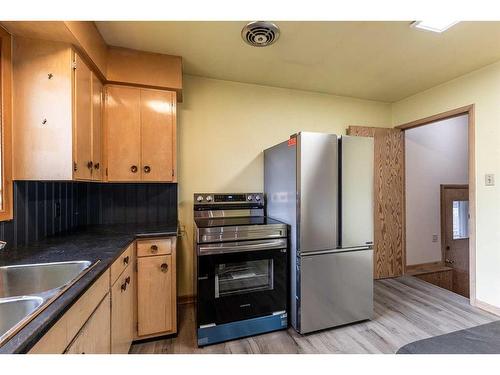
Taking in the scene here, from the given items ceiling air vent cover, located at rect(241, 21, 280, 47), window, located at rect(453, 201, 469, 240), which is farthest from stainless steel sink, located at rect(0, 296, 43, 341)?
window, located at rect(453, 201, 469, 240)

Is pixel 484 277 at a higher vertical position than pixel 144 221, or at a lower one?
lower

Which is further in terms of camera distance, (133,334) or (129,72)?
(129,72)

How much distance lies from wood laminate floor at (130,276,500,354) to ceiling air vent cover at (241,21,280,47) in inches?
91.7

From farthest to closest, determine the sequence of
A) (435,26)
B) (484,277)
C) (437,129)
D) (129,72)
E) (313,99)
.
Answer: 1. (437,129)
2. (313,99)
3. (484,277)
4. (129,72)
5. (435,26)

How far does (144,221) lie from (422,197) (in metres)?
3.55

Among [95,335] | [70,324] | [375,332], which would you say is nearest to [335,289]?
[375,332]

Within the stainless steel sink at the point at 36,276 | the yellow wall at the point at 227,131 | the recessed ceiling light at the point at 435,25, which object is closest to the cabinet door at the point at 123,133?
the yellow wall at the point at 227,131

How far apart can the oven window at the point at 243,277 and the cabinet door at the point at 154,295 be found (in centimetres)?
38

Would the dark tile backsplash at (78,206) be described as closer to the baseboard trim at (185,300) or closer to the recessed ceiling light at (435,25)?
the baseboard trim at (185,300)

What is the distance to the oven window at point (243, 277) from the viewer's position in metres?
1.83

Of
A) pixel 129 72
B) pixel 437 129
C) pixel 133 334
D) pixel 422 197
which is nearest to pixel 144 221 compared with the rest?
pixel 133 334

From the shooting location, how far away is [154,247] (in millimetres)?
1745
